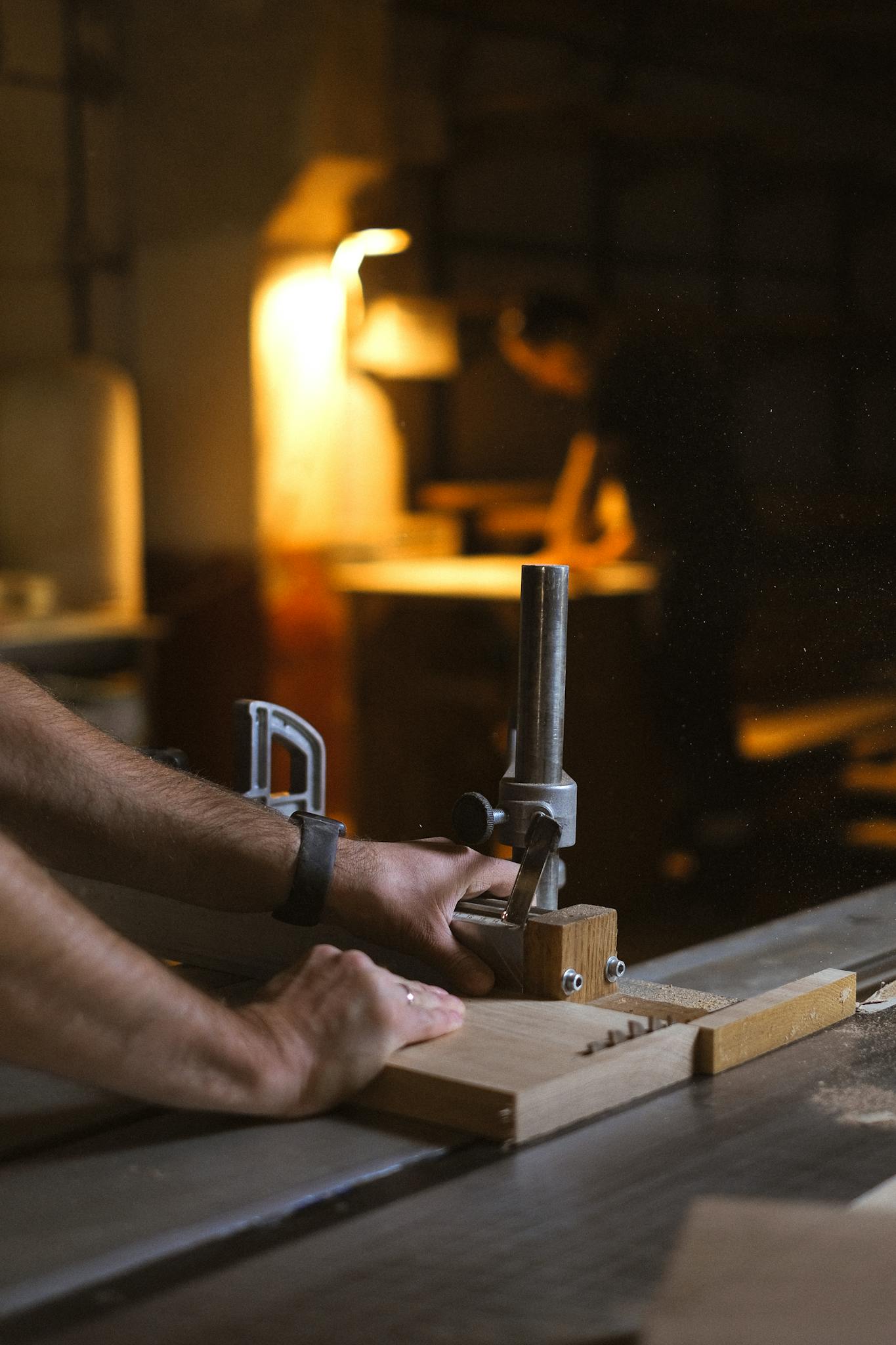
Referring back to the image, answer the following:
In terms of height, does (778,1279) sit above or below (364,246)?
below

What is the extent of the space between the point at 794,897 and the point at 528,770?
1.81 feet

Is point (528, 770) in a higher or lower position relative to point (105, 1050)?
higher

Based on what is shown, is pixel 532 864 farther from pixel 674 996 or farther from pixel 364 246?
pixel 364 246

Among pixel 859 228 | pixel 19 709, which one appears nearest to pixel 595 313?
pixel 859 228

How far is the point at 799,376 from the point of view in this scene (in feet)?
4.93

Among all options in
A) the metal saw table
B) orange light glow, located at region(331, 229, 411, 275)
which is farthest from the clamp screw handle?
orange light glow, located at region(331, 229, 411, 275)

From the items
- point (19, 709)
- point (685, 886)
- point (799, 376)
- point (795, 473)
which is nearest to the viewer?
point (19, 709)

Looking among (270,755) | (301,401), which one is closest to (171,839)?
(270,755)

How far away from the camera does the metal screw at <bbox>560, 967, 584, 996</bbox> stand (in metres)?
1.01

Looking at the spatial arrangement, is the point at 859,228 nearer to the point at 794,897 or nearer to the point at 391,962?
the point at 794,897

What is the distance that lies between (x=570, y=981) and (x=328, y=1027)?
197mm

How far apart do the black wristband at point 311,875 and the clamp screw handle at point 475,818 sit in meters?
0.10

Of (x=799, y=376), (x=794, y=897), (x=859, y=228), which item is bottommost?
(x=794, y=897)

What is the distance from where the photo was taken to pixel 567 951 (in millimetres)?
1010
